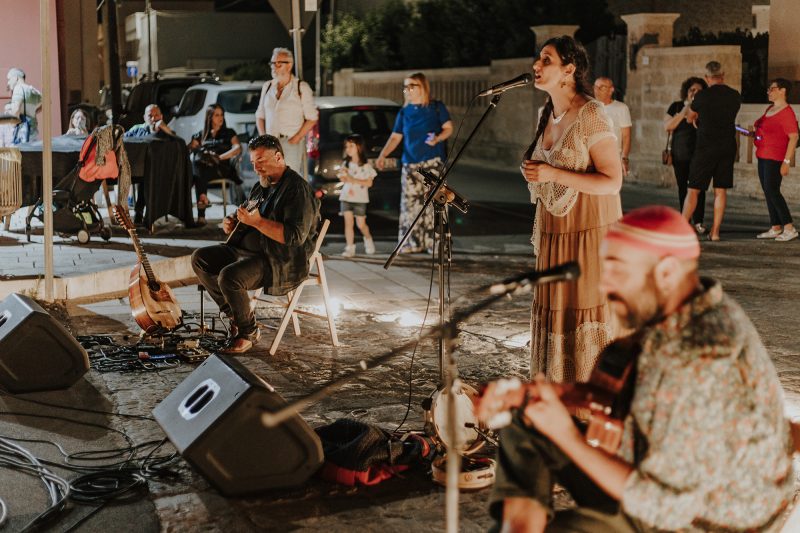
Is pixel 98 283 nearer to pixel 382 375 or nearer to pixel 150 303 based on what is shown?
pixel 150 303

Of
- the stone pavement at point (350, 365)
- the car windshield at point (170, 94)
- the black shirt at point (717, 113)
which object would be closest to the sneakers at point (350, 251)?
the stone pavement at point (350, 365)

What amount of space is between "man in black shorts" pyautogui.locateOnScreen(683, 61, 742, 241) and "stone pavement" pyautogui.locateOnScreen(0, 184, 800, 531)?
595mm

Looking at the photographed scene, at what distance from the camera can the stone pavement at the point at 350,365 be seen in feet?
15.8

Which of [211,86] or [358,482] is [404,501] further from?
[211,86]

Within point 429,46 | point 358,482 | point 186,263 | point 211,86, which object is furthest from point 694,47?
point 358,482

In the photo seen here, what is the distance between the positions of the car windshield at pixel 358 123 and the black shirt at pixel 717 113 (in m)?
4.21

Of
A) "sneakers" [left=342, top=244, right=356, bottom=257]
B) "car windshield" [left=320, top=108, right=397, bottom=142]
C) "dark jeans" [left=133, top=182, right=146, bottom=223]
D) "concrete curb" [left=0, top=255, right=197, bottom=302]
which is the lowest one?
"concrete curb" [left=0, top=255, right=197, bottom=302]

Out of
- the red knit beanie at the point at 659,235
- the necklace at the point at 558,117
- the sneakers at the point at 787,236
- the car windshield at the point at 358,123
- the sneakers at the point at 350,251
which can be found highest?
the car windshield at the point at 358,123

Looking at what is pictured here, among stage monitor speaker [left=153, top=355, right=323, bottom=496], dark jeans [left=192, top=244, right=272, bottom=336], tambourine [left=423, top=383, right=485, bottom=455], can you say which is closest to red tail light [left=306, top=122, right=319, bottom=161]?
dark jeans [left=192, top=244, right=272, bottom=336]

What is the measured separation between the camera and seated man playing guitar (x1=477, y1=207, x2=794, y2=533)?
274 centimetres

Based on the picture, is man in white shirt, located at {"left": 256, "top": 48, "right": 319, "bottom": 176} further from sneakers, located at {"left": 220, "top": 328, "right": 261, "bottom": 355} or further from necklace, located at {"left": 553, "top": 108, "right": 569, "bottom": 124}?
necklace, located at {"left": 553, "top": 108, "right": 569, "bottom": 124}

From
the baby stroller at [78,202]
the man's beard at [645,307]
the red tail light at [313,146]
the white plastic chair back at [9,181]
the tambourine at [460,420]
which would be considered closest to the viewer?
the man's beard at [645,307]

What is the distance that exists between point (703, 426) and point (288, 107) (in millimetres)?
8925

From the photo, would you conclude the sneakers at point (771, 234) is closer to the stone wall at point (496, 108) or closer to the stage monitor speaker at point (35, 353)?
the stage monitor speaker at point (35, 353)
